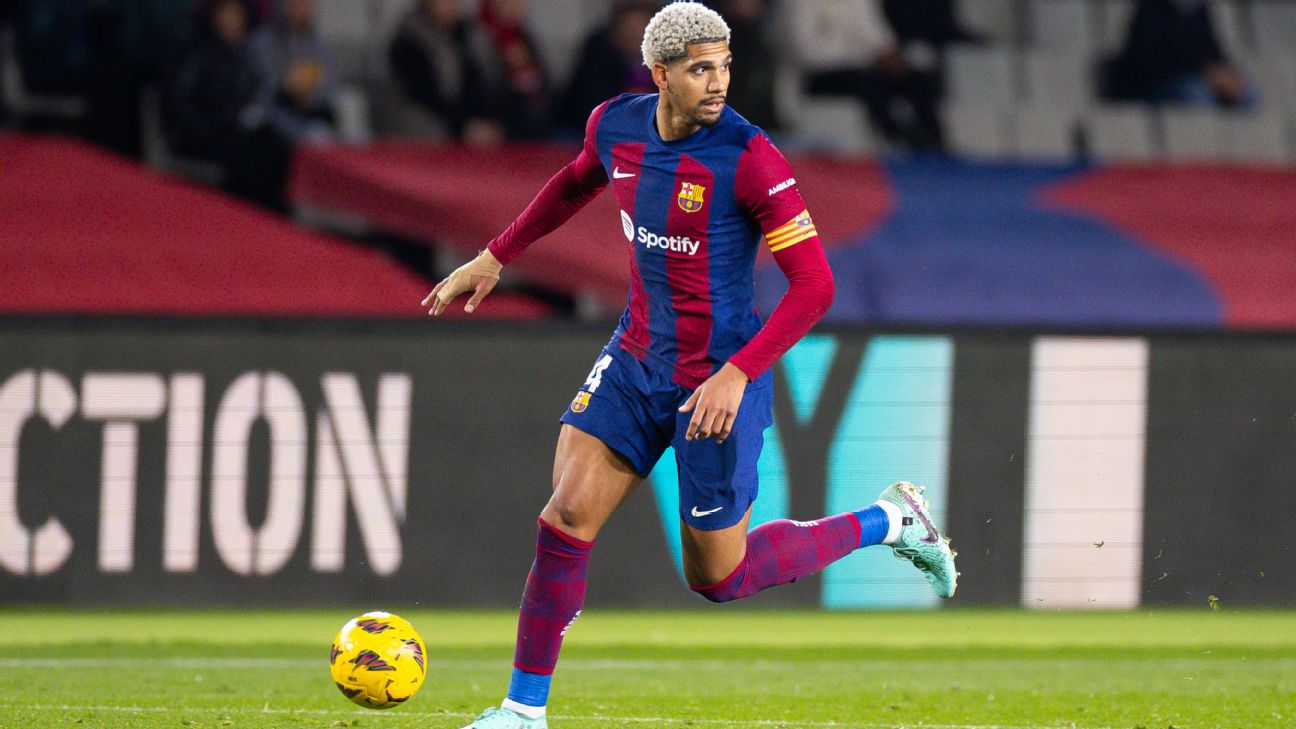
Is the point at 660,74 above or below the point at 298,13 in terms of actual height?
above

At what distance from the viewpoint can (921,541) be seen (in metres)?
6.05

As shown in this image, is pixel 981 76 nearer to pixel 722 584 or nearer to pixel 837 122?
pixel 837 122

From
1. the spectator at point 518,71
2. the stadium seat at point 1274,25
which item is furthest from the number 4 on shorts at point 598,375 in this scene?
the stadium seat at point 1274,25

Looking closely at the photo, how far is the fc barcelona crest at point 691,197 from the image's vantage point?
16.7 ft

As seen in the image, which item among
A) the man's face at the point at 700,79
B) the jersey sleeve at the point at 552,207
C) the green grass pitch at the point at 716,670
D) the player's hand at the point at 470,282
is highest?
the man's face at the point at 700,79

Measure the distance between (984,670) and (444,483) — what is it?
284 cm

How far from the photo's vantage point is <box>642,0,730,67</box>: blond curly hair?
16.2ft

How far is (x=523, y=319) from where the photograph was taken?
8.95 metres

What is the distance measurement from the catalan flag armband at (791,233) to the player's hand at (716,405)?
1.30 ft

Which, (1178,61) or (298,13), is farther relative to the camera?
(1178,61)

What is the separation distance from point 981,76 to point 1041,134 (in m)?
0.66

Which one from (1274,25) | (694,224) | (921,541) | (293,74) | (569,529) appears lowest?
(921,541)

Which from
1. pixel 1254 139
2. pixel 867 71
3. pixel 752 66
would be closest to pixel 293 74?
pixel 752 66

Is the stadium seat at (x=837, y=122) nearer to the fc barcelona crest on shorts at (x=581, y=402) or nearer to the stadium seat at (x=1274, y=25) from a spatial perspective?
the stadium seat at (x=1274, y=25)
